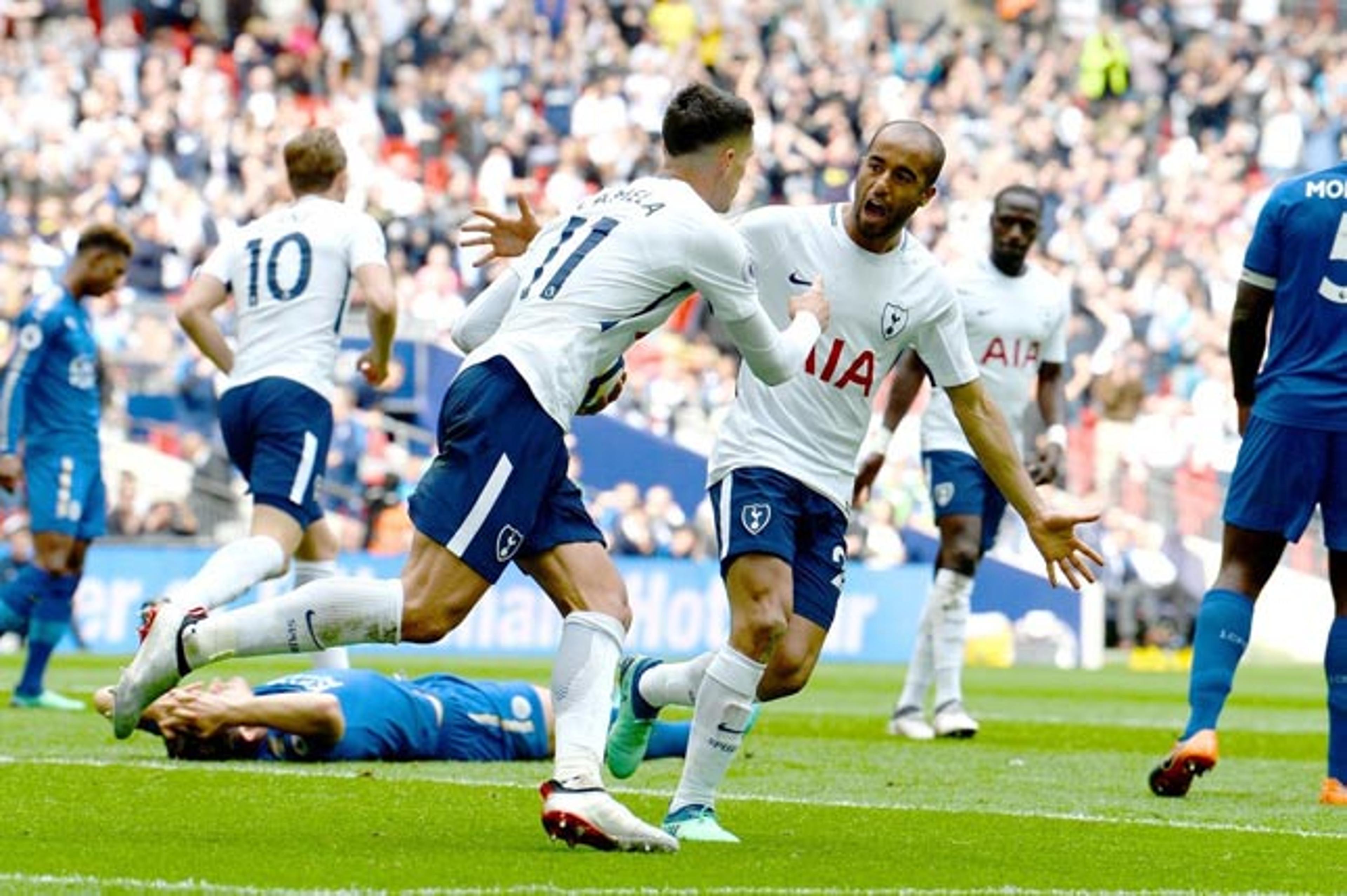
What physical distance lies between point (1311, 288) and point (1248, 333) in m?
0.27

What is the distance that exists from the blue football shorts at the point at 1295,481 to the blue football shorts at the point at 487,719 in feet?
9.24

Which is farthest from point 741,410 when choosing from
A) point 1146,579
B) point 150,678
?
point 1146,579

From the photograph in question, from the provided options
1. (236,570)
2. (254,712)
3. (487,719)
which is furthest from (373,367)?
(254,712)

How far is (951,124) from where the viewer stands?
33688 millimetres

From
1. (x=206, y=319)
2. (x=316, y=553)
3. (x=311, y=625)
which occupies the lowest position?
(x=316, y=553)

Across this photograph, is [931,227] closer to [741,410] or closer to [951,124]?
[951,124]

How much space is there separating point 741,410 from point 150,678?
80.0 inches

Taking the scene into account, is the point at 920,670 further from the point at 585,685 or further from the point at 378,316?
the point at 585,685

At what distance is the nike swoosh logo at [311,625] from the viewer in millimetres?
6949

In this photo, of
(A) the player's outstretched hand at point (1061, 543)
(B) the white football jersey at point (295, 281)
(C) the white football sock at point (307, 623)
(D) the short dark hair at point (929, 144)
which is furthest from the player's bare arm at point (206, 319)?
(A) the player's outstretched hand at point (1061, 543)

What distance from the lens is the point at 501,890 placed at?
5824 mm

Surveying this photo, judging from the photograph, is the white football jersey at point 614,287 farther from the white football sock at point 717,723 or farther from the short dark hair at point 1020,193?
the short dark hair at point 1020,193

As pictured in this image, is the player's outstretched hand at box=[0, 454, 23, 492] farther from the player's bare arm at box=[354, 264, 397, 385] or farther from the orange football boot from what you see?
the orange football boot

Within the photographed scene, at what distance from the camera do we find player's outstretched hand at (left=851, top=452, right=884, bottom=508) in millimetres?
10070
